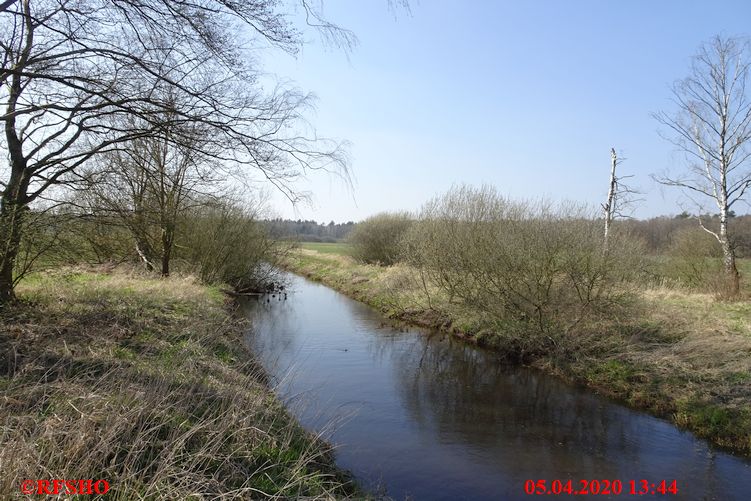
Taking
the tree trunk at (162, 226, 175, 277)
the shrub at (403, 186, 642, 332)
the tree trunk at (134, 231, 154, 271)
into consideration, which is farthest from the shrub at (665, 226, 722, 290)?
the tree trunk at (134, 231, 154, 271)

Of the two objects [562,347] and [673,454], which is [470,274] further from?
[673,454]

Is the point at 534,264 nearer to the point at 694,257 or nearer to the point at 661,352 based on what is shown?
the point at 661,352

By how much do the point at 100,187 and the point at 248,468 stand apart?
697 cm

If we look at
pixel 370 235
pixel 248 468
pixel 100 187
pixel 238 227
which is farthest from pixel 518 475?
pixel 370 235

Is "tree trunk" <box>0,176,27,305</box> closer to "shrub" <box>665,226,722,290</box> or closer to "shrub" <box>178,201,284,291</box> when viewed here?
"shrub" <box>178,201,284,291</box>

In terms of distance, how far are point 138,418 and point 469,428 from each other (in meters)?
5.60

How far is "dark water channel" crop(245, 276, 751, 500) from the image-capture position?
20.9 feet

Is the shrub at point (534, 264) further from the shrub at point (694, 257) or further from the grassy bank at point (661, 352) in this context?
the shrub at point (694, 257)

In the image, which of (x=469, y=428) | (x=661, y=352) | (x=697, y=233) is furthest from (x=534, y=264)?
(x=697, y=233)

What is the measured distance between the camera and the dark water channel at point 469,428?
6.37m
